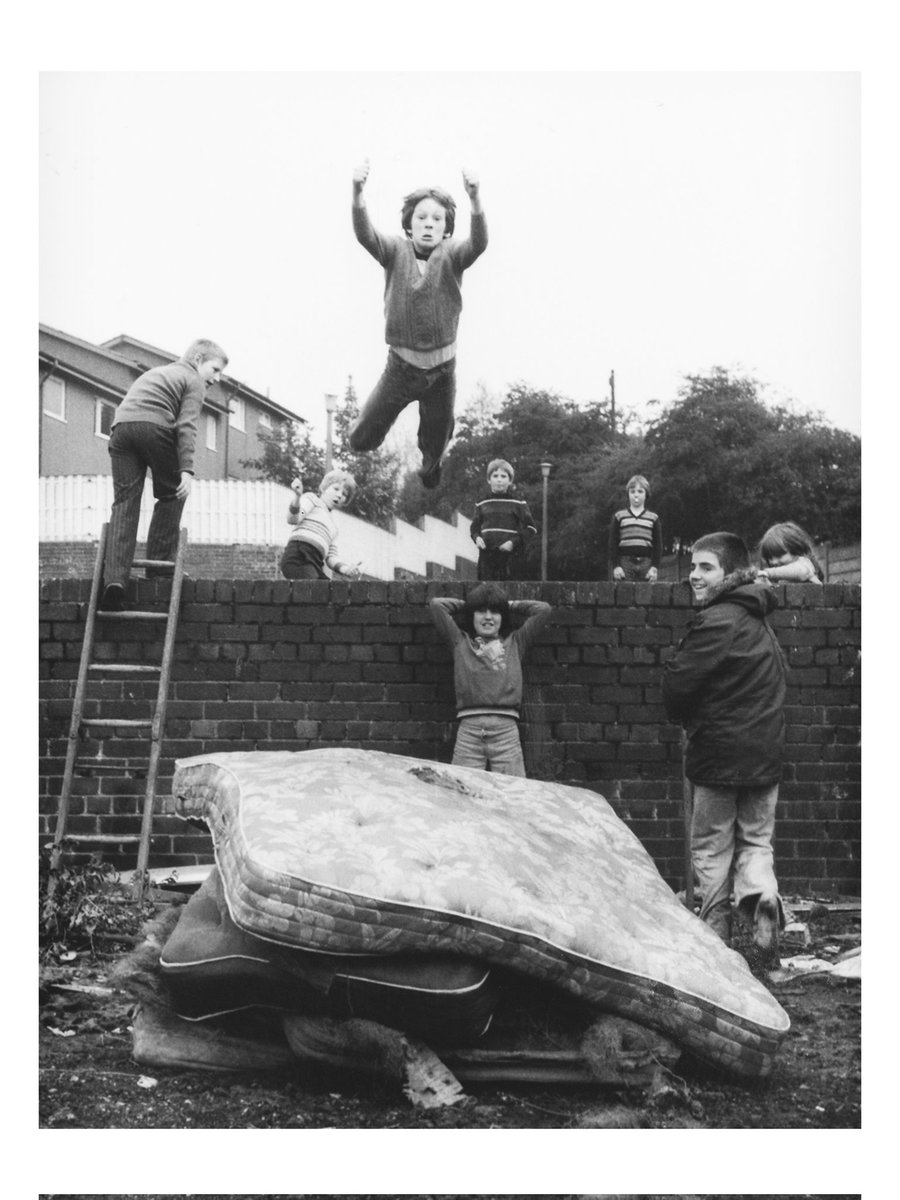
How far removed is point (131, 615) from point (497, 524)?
187 centimetres

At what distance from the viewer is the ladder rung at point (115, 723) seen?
5.88 metres

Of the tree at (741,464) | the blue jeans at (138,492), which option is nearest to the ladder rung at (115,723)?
the blue jeans at (138,492)

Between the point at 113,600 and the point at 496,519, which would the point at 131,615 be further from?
the point at 496,519

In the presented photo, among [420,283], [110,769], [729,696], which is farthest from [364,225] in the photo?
[110,769]

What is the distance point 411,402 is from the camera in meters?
6.28

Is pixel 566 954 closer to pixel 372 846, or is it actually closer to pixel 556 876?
pixel 556 876

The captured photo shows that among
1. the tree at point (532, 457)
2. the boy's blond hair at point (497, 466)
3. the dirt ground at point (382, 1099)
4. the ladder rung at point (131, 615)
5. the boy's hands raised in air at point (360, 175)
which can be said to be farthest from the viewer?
the boy's blond hair at point (497, 466)

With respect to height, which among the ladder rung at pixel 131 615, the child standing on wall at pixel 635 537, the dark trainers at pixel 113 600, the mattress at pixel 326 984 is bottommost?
the mattress at pixel 326 984

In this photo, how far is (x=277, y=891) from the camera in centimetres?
311

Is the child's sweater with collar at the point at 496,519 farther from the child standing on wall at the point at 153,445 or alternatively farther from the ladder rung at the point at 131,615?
the ladder rung at the point at 131,615

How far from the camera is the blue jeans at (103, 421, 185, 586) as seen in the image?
611 cm

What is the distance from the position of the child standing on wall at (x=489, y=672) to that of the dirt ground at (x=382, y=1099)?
81.8 inches

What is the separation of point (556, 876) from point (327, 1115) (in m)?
0.82

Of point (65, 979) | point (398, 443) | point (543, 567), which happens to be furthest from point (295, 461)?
point (65, 979)
